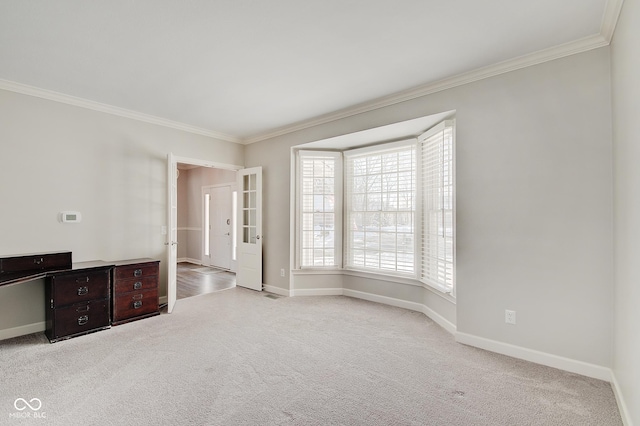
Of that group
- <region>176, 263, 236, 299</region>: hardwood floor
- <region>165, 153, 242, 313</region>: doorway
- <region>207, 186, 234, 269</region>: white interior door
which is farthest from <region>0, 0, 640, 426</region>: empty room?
<region>165, 153, 242, 313</region>: doorway

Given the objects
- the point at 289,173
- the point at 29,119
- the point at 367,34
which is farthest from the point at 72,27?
the point at 289,173

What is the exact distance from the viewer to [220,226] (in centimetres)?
743

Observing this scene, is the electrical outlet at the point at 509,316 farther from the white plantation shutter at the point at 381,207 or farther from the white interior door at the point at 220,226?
the white interior door at the point at 220,226

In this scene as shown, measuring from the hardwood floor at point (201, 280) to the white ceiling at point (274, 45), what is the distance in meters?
3.16

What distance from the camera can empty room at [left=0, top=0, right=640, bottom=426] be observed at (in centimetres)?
201

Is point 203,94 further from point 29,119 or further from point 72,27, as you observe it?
point 29,119

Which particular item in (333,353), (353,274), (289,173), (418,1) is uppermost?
(418,1)

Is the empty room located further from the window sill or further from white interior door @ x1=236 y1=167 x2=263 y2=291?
white interior door @ x1=236 y1=167 x2=263 y2=291

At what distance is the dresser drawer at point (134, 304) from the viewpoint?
3500mm

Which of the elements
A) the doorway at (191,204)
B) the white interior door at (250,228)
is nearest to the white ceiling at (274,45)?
the white interior door at (250,228)

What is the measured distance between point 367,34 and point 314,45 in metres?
0.45

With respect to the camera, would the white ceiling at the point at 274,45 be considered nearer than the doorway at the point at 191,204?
Yes

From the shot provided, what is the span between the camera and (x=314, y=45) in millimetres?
2453

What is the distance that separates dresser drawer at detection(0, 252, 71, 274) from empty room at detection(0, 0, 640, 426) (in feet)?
0.05
